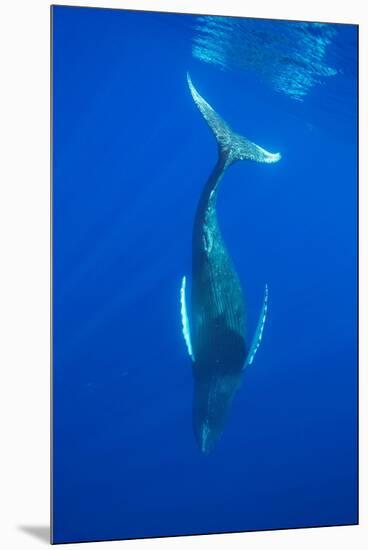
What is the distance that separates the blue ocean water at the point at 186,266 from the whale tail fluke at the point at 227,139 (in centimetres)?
5

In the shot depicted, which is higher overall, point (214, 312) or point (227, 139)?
point (227, 139)

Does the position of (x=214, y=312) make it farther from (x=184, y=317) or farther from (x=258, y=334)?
(x=258, y=334)

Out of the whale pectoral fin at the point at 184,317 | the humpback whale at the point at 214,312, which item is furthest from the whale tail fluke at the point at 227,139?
the whale pectoral fin at the point at 184,317

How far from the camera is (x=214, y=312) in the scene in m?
6.77

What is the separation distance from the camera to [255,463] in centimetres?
685

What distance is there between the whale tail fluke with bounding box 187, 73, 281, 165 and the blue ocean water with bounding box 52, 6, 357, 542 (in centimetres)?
5

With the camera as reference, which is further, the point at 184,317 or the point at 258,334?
the point at 258,334

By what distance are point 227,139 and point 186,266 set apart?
88cm

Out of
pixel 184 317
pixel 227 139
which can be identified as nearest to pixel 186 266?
pixel 184 317

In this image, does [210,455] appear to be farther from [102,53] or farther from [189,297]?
[102,53]

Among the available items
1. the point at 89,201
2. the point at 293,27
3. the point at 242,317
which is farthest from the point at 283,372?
the point at 293,27

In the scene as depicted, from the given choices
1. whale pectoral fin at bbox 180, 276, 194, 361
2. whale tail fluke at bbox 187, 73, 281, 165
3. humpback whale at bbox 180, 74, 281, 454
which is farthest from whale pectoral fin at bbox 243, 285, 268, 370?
whale tail fluke at bbox 187, 73, 281, 165

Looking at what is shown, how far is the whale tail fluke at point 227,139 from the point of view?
6.71 metres

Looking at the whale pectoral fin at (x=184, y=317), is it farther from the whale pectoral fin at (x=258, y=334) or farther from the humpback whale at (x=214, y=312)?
the whale pectoral fin at (x=258, y=334)
